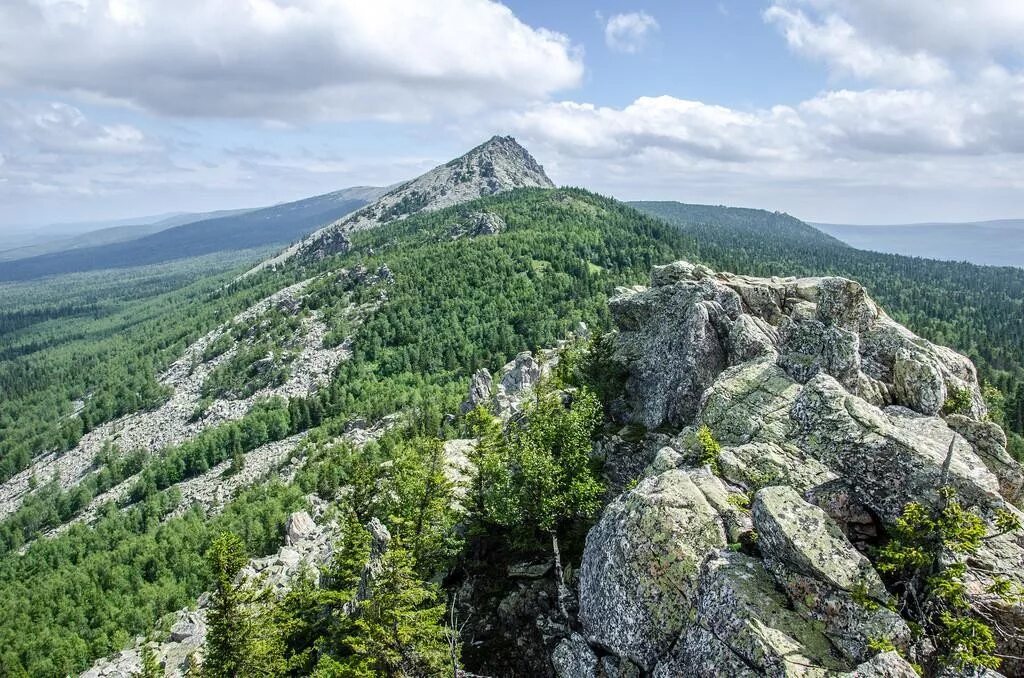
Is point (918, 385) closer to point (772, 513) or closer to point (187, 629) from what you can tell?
point (772, 513)

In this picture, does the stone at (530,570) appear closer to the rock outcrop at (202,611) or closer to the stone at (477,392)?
the rock outcrop at (202,611)

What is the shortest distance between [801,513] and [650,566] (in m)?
6.85

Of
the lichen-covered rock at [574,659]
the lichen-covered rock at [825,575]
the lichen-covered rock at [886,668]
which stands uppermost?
the lichen-covered rock at [825,575]

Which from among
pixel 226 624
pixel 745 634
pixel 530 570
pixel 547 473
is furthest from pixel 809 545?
pixel 226 624

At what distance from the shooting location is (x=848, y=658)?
701 inches

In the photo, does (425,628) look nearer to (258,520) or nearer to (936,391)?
(936,391)

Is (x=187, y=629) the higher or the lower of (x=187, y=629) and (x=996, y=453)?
the lower

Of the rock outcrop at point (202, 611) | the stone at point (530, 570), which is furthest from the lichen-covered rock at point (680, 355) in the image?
the rock outcrop at point (202, 611)

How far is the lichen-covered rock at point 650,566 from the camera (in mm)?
22969

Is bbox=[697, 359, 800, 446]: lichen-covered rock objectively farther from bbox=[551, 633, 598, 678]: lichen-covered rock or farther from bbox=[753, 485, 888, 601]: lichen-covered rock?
bbox=[551, 633, 598, 678]: lichen-covered rock

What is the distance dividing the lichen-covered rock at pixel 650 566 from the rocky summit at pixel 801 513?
0.06 m

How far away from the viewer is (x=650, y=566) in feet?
78.2

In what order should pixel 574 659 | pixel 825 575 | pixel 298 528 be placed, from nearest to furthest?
pixel 825 575, pixel 574 659, pixel 298 528

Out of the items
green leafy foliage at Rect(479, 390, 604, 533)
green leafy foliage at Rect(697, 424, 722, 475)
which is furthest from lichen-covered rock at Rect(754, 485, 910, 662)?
green leafy foliage at Rect(479, 390, 604, 533)
